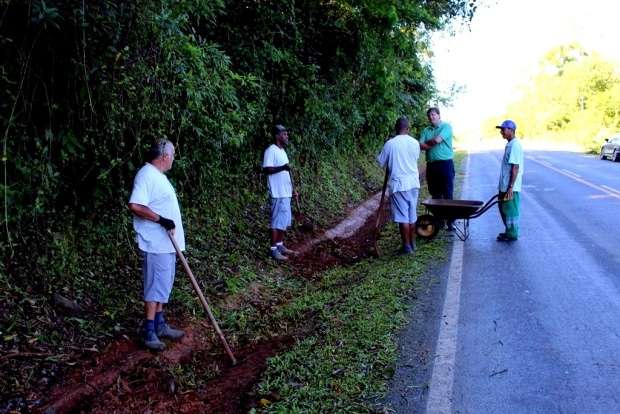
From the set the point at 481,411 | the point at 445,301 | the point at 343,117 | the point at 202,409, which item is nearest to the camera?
the point at 481,411

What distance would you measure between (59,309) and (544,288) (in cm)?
500

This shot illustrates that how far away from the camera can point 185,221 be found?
7.21 metres

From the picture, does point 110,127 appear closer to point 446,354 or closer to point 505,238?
point 446,354

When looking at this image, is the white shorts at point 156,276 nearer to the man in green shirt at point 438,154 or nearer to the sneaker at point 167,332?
the sneaker at point 167,332

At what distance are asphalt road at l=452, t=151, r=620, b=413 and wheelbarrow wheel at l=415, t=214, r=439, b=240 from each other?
573mm

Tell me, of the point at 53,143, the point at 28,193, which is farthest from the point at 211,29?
the point at 28,193

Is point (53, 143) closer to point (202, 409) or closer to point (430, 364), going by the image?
point (202, 409)

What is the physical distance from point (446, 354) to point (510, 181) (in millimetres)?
4464

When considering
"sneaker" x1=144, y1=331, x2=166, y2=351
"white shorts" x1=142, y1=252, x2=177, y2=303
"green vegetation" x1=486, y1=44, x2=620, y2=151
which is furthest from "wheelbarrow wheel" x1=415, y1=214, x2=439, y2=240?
"green vegetation" x1=486, y1=44, x2=620, y2=151

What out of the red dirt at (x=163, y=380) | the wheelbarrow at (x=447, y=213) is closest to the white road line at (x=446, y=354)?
the red dirt at (x=163, y=380)

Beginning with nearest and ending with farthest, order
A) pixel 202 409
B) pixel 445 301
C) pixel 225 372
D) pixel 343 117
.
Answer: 1. pixel 202 409
2. pixel 225 372
3. pixel 445 301
4. pixel 343 117

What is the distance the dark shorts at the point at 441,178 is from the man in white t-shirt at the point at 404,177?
129 centimetres

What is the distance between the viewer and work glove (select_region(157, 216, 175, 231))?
465 cm

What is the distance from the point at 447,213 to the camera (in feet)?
26.4
